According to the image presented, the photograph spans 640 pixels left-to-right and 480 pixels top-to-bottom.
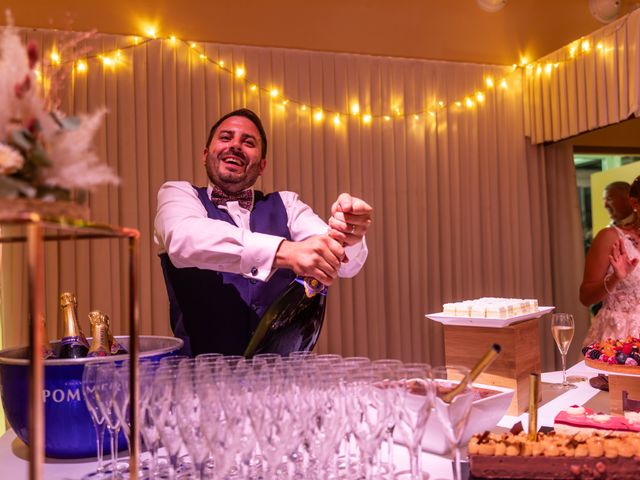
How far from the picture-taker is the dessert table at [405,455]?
3.79 ft

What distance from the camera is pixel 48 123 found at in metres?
0.75

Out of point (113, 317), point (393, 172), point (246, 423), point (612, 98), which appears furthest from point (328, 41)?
point (246, 423)

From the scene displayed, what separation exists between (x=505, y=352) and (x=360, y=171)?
280cm

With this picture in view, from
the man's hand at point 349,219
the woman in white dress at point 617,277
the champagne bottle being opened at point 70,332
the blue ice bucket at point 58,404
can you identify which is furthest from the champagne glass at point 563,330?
the woman in white dress at point 617,277

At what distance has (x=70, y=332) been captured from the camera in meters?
1.47

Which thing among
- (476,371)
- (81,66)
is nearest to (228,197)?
(476,371)

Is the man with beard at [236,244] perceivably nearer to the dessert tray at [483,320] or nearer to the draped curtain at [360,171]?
the dessert tray at [483,320]

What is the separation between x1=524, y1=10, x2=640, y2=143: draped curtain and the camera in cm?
368

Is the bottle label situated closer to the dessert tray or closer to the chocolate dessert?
the dessert tray

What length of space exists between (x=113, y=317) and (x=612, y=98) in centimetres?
331

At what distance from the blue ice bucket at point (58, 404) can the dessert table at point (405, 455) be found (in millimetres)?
33

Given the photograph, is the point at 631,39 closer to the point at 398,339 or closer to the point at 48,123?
the point at 398,339

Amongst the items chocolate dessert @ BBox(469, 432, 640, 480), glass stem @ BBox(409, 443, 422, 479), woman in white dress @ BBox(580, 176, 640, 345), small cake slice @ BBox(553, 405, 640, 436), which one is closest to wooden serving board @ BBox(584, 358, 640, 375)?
small cake slice @ BBox(553, 405, 640, 436)

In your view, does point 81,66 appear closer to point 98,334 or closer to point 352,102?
point 352,102
